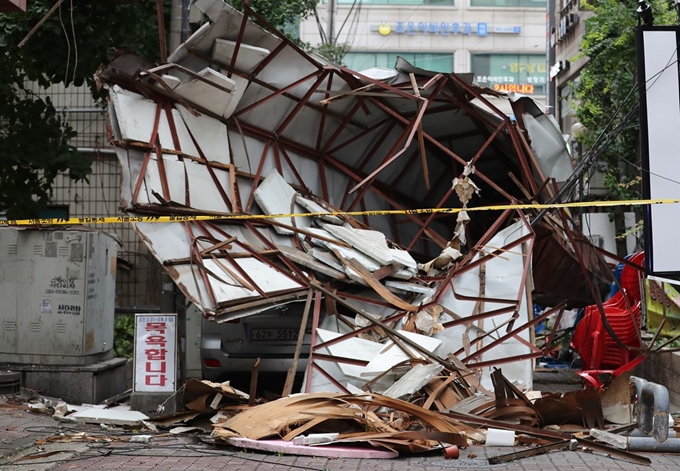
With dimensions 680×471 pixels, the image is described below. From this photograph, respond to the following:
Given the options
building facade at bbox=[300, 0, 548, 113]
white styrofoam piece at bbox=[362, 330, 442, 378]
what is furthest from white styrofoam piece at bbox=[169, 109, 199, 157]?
building facade at bbox=[300, 0, 548, 113]

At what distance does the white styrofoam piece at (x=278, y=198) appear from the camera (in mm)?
10516

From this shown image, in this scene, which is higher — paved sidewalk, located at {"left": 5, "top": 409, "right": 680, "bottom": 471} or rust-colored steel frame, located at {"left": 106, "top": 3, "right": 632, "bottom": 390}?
rust-colored steel frame, located at {"left": 106, "top": 3, "right": 632, "bottom": 390}

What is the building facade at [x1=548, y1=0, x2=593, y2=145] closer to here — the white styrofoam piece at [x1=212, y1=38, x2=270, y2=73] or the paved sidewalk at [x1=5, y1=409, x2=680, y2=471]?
the white styrofoam piece at [x1=212, y1=38, x2=270, y2=73]

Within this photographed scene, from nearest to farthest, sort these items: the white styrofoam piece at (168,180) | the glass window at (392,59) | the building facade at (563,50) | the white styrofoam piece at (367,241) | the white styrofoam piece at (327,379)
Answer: the white styrofoam piece at (327,379)
the white styrofoam piece at (168,180)
the white styrofoam piece at (367,241)
the building facade at (563,50)
the glass window at (392,59)

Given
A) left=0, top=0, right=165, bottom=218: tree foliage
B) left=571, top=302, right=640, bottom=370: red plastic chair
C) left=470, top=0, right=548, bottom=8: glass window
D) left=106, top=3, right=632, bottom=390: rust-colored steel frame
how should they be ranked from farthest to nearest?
left=470, top=0, right=548, bottom=8: glass window, left=0, top=0, right=165, bottom=218: tree foliage, left=571, top=302, right=640, bottom=370: red plastic chair, left=106, top=3, right=632, bottom=390: rust-colored steel frame

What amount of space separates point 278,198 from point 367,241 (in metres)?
1.34

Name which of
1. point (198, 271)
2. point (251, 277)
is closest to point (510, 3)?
point (251, 277)

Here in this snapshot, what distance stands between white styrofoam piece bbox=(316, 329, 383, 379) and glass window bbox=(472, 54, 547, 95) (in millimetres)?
36885

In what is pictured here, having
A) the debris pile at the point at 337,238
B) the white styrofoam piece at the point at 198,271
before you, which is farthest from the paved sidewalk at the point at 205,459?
the white styrofoam piece at the point at 198,271

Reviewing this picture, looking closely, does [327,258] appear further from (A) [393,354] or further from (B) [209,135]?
(B) [209,135]

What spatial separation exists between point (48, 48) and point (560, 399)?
8.61 m

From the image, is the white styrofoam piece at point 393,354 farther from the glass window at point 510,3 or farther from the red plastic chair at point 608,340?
the glass window at point 510,3

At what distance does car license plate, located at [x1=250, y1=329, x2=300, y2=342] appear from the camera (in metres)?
9.72

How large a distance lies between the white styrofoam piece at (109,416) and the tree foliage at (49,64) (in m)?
4.85
